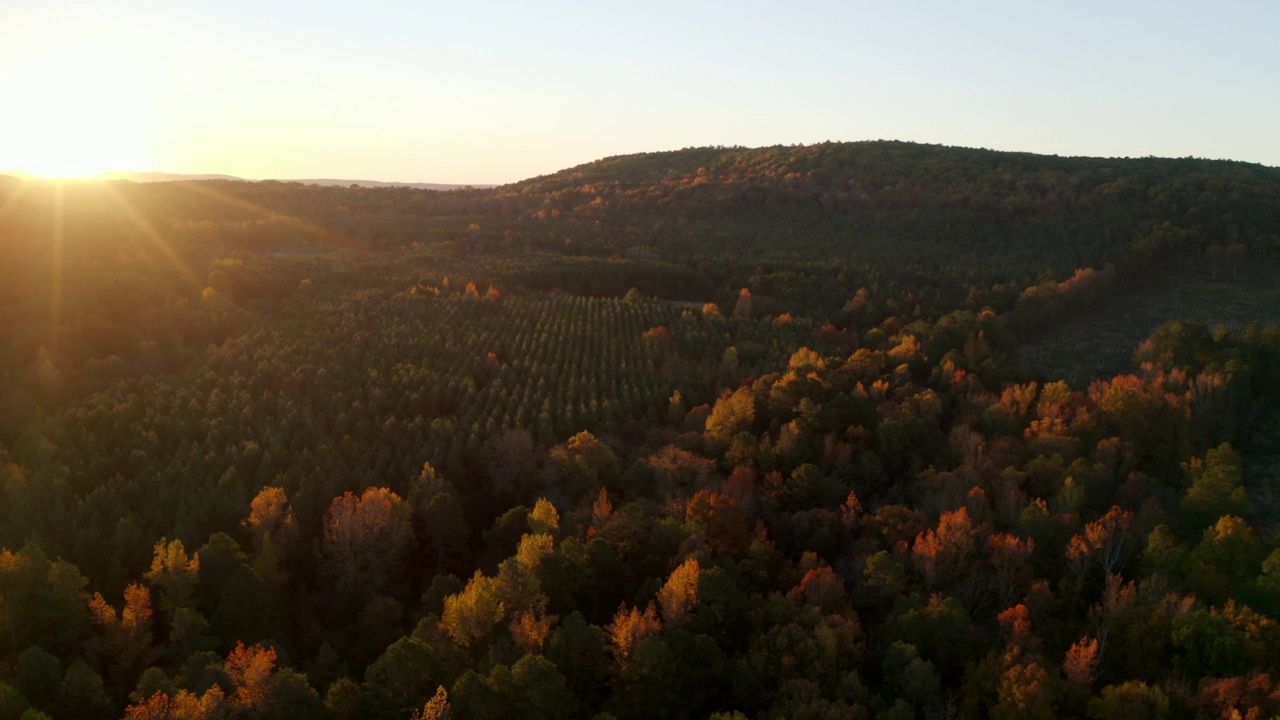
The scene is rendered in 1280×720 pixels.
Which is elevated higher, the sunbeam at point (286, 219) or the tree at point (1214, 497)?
the sunbeam at point (286, 219)

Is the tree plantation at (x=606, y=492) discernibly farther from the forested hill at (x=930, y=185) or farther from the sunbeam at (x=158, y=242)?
the forested hill at (x=930, y=185)

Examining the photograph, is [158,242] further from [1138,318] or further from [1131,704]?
[1138,318]

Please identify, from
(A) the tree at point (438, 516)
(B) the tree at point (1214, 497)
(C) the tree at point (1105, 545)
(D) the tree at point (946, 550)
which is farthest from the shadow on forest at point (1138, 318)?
(A) the tree at point (438, 516)

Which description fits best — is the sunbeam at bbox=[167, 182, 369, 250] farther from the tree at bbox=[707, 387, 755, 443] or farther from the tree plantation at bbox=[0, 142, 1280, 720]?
the tree at bbox=[707, 387, 755, 443]

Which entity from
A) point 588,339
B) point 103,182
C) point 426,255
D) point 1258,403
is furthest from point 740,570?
point 103,182

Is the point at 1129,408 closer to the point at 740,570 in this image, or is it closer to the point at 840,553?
the point at 840,553

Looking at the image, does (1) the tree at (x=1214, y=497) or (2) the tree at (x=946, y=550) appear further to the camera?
(1) the tree at (x=1214, y=497)

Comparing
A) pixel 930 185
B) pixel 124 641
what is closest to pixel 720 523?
pixel 124 641

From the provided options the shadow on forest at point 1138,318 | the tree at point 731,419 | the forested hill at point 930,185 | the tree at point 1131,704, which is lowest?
the tree at point 1131,704
